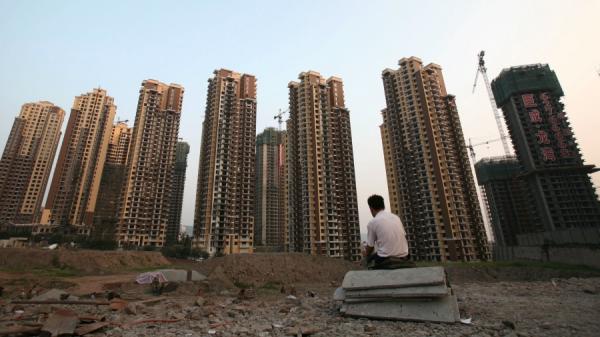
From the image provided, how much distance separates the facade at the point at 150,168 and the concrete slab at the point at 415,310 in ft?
236

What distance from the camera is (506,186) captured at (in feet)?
284

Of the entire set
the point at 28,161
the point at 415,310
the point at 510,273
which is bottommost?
the point at 510,273

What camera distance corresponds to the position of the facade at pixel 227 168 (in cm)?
Answer: 6122

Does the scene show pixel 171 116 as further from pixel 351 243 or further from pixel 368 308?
pixel 368 308

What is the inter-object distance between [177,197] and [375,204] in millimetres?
95551

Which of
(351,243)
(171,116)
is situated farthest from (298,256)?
(171,116)

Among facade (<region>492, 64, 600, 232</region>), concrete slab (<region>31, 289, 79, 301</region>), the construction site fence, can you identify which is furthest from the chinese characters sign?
concrete slab (<region>31, 289, 79, 301</region>)

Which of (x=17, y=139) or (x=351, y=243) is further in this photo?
(x=17, y=139)

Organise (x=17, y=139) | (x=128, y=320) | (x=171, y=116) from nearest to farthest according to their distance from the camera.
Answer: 1. (x=128, y=320)
2. (x=171, y=116)
3. (x=17, y=139)

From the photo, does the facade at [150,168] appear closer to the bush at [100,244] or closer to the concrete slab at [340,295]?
the bush at [100,244]

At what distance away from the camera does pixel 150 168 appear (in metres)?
70.4

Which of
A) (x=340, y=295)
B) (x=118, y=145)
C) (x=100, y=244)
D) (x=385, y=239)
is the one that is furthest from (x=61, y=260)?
(x=118, y=145)

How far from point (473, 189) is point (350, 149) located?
28.0m

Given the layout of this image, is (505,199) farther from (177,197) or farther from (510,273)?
(177,197)
